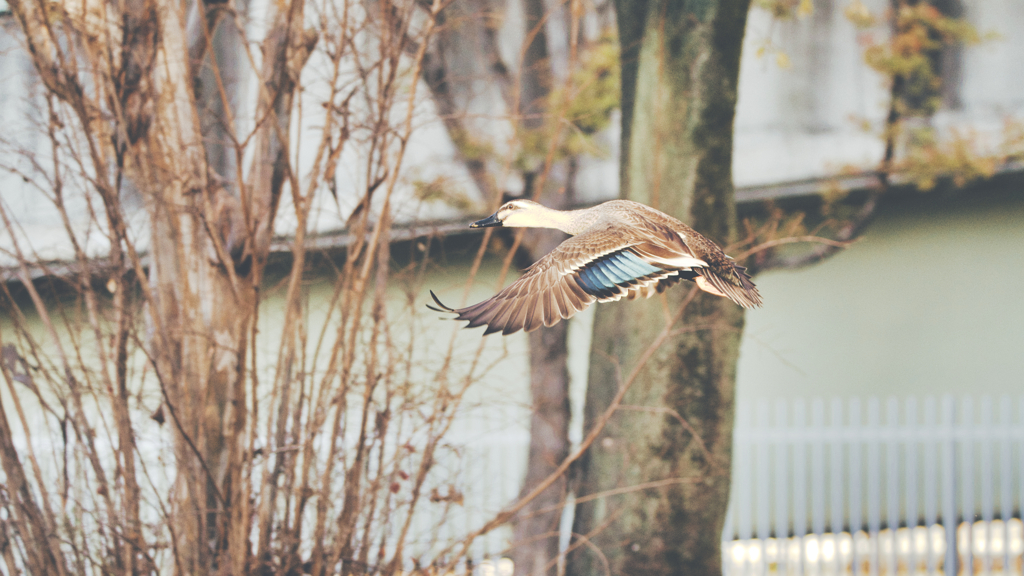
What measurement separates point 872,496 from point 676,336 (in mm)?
2388

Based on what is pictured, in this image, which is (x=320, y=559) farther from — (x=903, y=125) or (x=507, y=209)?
(x=903, y=125)

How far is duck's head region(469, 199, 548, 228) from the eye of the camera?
141 centimetres

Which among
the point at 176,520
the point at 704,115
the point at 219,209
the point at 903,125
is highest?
the point at 903,125

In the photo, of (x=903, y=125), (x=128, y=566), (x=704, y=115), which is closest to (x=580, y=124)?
(x=704, y=115)

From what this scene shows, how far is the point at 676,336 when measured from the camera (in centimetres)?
436

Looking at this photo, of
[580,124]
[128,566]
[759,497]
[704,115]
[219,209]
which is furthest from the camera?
[759,497]

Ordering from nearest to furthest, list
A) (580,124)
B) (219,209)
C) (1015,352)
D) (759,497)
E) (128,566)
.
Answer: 1. (128,566)
2. (219,209)
3. (580,124)
4. (759,497)
5. (1015,352)

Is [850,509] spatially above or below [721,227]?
below

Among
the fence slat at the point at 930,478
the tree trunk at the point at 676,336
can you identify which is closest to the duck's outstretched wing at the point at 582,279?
the tree trunk at the point at 676,336

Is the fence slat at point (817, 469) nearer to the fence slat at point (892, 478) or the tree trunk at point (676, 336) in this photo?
the fence slat at point (892, 478)

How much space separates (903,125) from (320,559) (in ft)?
15.3

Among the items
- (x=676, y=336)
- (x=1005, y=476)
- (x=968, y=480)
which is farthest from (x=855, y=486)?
(x=676, y=336)

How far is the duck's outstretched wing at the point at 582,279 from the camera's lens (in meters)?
1.36

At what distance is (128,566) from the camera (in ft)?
9.91
